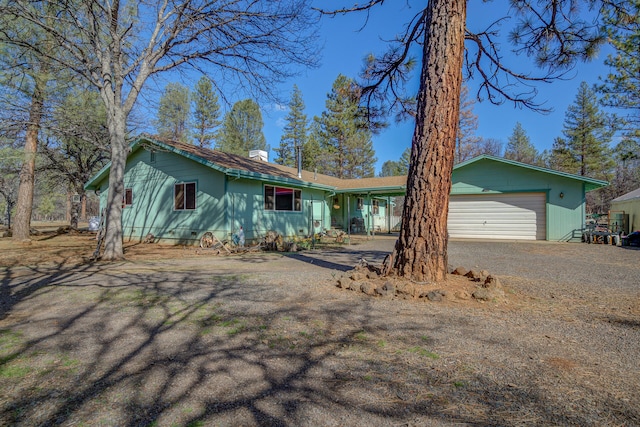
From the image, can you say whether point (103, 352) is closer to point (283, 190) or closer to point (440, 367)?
point (440, 367)

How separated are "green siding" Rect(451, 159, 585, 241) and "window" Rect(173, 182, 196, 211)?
12.6 m

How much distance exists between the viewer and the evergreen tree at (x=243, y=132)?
32438 mm

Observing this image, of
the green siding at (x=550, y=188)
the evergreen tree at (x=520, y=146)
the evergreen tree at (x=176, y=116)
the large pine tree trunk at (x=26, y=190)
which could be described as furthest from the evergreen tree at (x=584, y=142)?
the large pine tree trunk at (x=26, y=190)

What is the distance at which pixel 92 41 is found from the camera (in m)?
8.56

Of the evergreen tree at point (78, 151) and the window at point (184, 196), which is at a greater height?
the evergreen tree at point (78, 151)

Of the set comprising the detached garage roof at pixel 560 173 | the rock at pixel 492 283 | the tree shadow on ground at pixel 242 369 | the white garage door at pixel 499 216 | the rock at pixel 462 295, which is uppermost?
the detached garage roof at pixel 560 173

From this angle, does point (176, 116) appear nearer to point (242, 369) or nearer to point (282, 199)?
point (282, 199)

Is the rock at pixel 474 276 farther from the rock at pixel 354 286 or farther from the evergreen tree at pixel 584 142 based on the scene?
the evergreen tree at pixel 584 142

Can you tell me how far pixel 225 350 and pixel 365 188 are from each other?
49.4ft

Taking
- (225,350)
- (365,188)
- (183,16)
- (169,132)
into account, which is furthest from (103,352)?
(169,132)

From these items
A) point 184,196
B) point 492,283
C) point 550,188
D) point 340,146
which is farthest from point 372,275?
point 340,146

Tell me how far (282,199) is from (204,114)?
2351 centimetres

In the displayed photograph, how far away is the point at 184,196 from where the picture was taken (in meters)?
12.8

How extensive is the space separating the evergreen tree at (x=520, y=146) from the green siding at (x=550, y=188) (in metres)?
28.8
